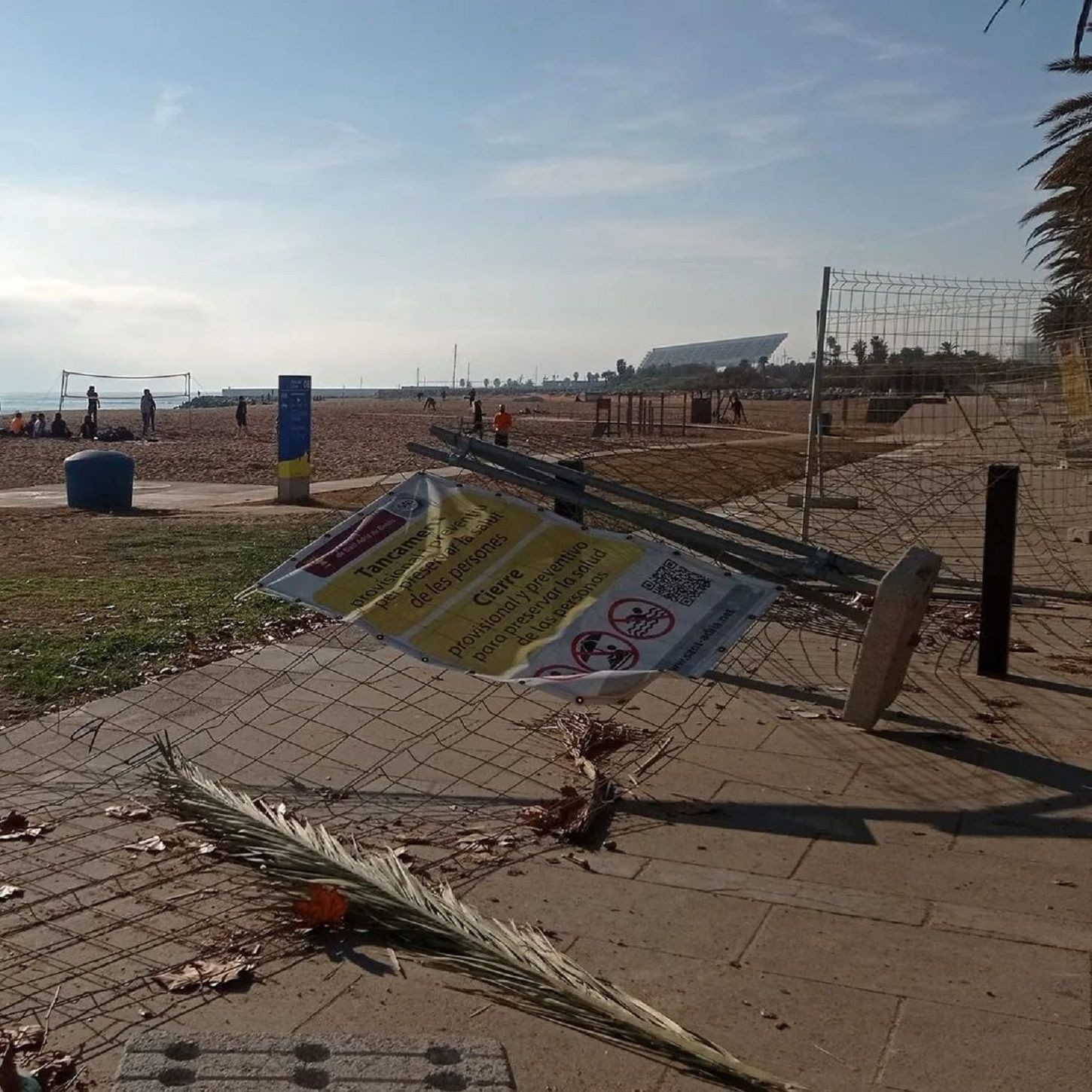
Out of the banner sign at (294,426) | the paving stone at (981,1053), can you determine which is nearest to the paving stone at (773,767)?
the paving stone at (981,1053)

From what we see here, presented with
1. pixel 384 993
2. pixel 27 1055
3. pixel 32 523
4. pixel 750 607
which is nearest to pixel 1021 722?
pixel 750 607

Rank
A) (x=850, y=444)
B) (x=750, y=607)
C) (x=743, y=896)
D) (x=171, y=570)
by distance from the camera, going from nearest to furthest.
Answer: (x=743, y=896), (x=750, y=607), (x=850, y=444), (x=171, y=570)

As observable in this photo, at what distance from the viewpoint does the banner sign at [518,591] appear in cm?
538

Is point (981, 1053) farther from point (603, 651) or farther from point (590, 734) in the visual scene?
point (590, 734)

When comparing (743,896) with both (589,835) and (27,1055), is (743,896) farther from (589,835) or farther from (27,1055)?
(27,1055)

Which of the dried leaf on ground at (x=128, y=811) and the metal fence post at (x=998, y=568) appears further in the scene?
the metal fence post at (x=998, y=568)

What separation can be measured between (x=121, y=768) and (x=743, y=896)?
116 inches

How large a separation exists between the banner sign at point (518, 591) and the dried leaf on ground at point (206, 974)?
5.59 ft

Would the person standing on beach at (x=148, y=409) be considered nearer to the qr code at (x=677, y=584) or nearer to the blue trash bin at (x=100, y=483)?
the blue trash bin at (x=100, y=483)

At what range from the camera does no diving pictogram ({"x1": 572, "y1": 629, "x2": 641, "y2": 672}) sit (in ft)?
17.5

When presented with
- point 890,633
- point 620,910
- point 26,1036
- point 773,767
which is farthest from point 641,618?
point 26,1036

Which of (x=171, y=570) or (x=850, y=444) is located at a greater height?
(x=850, y=444)

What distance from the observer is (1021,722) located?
21.9 ft

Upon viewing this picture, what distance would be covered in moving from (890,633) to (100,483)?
610 inches
